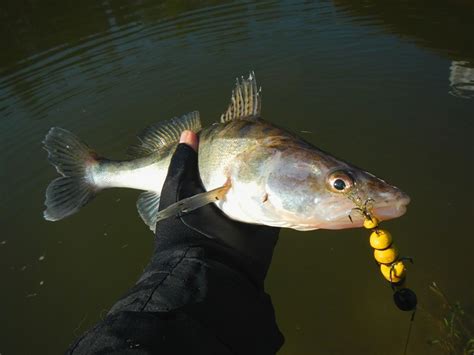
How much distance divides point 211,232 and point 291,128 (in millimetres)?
4212

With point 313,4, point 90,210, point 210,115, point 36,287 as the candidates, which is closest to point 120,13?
point 313,4

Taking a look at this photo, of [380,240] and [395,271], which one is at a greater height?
[380,240]

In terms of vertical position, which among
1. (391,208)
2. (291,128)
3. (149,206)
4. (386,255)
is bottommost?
(291,128)

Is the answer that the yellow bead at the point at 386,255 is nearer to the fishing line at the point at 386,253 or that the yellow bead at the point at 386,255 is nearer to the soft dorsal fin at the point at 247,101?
the fishing line at the point at 386,253

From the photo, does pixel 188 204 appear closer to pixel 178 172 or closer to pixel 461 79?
pixel 178 172

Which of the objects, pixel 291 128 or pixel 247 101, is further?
pixel 291 128

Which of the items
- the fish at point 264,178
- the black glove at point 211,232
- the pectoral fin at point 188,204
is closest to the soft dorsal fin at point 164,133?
the fish at point 264,178

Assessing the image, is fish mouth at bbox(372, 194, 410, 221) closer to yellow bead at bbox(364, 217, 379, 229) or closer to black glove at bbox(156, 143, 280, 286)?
yellow bead at bbox(364, 217, 379, 229)

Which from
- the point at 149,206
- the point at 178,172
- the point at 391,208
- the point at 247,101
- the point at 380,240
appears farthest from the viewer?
the point at 149,206

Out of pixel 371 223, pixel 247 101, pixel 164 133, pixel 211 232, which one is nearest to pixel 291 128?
pixel 164 133

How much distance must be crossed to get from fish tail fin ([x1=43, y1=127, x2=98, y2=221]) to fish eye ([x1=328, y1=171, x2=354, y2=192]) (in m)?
2.61

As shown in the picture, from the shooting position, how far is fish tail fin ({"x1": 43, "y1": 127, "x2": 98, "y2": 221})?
390cm

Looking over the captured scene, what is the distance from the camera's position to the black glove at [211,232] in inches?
99.7

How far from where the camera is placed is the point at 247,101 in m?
3.08
